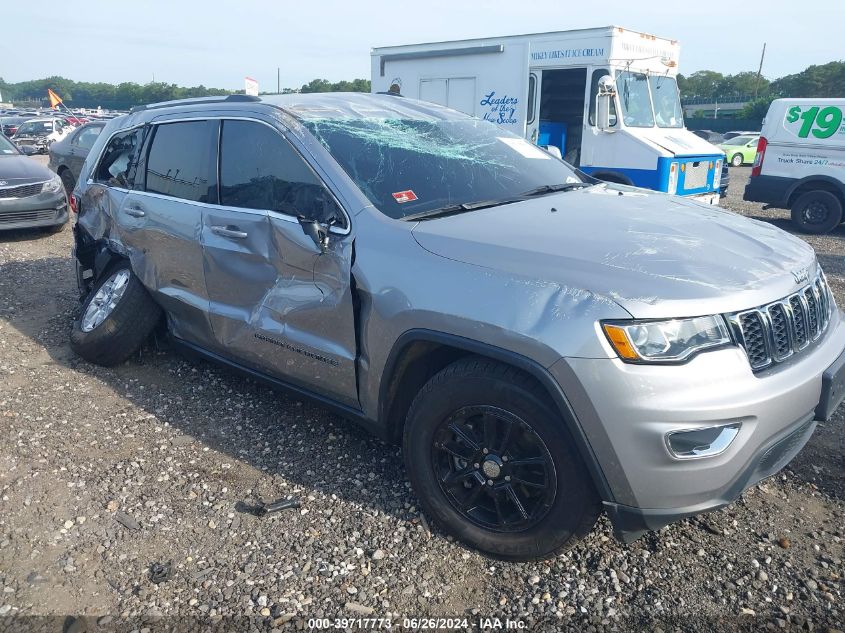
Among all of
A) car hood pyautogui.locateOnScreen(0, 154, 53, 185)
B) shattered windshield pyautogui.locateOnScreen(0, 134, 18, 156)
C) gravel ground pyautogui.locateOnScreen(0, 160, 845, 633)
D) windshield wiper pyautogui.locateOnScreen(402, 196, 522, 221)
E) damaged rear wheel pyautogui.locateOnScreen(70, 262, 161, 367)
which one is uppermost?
windshield wiper pyautogui.locateOnScreen(402, 196, 522, 221)

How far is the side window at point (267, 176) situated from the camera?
317 cm

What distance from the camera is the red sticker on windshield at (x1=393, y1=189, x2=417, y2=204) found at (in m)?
3.08

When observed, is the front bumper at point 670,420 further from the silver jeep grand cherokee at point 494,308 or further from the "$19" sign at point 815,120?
the "$19" sign at point 815,120

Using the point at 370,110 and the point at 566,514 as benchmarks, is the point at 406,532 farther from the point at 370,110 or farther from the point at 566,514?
the point at 370,110

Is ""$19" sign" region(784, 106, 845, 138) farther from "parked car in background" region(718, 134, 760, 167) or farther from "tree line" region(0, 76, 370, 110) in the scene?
"tree line" region(0, 76, 370, 110)

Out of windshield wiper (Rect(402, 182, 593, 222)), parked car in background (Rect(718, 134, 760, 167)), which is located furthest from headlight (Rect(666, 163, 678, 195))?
parked car in background (Rect(718, 134, 760, 167))

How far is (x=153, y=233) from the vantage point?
4164 millimetres

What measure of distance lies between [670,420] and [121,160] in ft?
13.4

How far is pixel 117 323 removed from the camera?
14.5 ft

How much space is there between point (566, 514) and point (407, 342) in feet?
2.95

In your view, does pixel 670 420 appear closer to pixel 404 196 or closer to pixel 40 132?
pixel 404 196

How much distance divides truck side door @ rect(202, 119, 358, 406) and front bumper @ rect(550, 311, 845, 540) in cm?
119

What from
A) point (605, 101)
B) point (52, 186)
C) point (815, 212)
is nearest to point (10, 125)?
point (52, 186)

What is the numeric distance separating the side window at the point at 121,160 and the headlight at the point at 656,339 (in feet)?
11.7
